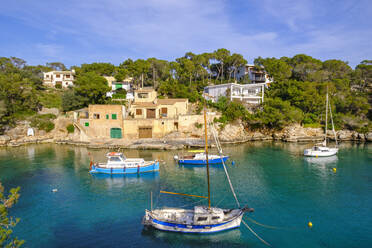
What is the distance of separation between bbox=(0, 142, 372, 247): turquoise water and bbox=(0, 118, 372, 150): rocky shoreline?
710cm

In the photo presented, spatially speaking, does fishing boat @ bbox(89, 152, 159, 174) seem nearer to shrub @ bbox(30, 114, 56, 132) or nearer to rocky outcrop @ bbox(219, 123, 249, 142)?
rocky outcrop @ bbox(219, 123, 249, 142)

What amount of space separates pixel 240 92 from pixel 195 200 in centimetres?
3971

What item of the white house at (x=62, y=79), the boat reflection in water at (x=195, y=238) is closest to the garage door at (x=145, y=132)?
the boat reflection in water at (x=195, y=238)

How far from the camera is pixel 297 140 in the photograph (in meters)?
47.6

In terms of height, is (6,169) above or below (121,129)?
below

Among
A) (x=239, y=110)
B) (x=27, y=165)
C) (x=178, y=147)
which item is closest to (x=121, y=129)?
(x=178, y=147)

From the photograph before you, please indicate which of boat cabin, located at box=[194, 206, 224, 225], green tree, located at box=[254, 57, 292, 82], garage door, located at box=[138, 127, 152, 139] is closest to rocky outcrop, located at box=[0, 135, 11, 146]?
garage door, located at box=[138, 127, 152, 139]

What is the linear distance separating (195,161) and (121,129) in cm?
2060

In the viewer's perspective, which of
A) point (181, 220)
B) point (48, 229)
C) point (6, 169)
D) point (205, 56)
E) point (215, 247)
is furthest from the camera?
point (205, 56)

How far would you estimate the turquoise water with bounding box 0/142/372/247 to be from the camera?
1612 cm

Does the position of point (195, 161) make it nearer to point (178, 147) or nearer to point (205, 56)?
point (178, 147)

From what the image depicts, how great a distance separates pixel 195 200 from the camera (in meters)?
21.3

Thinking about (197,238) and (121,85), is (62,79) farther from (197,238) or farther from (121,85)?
(197,238)

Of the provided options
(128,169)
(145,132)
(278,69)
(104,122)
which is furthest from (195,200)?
(278,69)
